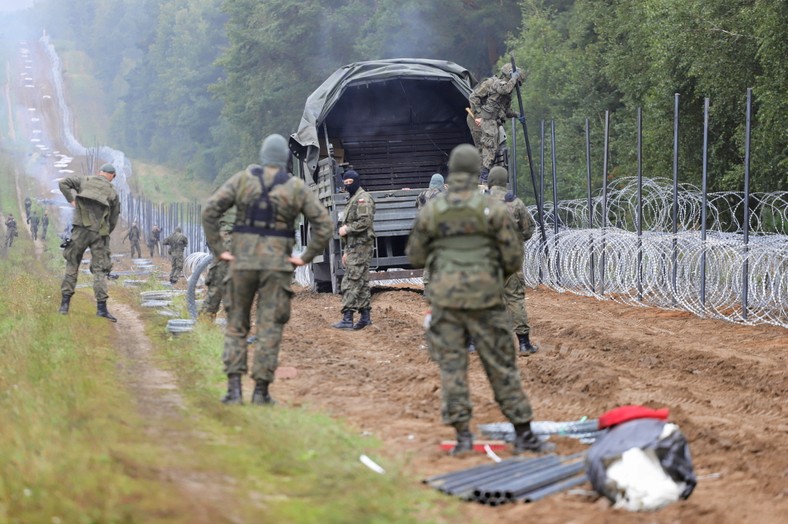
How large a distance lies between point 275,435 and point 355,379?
352cm

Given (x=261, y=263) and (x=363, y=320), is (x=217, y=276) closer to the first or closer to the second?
(x=363, y=320)

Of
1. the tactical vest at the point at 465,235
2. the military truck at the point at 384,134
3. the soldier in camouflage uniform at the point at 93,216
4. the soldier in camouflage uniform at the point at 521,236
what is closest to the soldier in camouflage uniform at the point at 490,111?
the military truck at the point at 384,134

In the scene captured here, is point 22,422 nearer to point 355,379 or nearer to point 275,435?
point 275,435

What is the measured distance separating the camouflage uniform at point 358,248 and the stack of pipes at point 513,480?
785cm

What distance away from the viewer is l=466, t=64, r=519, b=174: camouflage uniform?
19047 millimetres

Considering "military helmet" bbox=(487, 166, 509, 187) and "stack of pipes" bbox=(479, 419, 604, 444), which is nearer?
"stack of pipes" bbox=(479, 419, 604, 444)

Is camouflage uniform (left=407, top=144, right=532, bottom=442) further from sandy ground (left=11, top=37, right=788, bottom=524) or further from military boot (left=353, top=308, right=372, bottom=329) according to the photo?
military boot (left=353, top=308, right=372, bottom=329)

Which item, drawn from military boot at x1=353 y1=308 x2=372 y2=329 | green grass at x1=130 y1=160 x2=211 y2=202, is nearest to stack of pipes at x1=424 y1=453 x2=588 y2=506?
military boot at x1=353 y1=308 x2=372 y2=329

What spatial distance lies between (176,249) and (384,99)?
40.6 feet

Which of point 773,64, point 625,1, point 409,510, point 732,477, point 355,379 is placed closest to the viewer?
point 409,510

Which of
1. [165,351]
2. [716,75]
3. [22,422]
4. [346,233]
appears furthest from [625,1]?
[22,422]

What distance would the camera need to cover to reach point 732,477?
23.0 ft

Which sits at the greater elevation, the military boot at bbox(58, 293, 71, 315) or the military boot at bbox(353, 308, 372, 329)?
the military boot at bbox(58, 293, 71, 315)

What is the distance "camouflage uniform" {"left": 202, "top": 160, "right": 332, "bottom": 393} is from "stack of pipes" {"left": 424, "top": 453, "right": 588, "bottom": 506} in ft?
8.06
